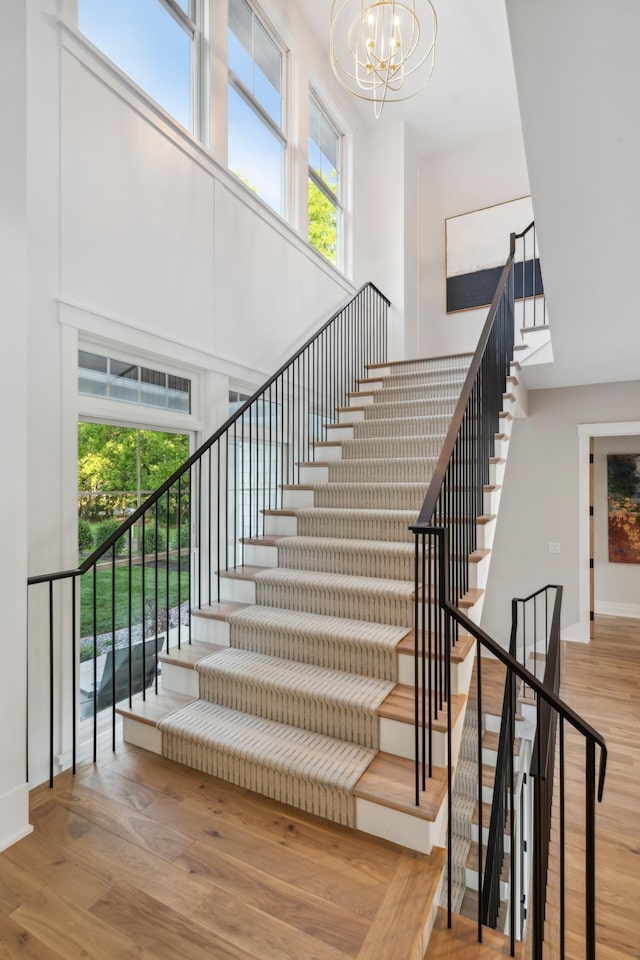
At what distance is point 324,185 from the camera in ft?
17.4

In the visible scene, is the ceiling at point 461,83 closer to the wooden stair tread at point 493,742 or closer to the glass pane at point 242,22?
the glass pane at point 242,22

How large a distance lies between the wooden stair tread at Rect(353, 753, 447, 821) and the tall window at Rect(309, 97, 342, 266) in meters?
4.66

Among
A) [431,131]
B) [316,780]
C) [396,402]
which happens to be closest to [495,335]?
[396,402]

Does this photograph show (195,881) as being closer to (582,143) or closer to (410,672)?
(410,672)

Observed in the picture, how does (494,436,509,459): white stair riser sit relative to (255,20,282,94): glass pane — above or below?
below

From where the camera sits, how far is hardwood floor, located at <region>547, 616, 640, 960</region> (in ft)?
7.09

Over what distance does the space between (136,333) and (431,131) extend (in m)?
5.43

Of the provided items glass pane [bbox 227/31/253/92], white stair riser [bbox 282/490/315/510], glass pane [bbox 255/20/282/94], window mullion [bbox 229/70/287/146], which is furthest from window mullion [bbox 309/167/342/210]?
white stair riser [bbox 282/490/315/510]

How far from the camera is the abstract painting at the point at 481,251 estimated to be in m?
5.97

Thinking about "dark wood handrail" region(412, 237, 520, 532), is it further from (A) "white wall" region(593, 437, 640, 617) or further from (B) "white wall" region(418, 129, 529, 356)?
(A) "white wall" region(593, 437, 640, 617)

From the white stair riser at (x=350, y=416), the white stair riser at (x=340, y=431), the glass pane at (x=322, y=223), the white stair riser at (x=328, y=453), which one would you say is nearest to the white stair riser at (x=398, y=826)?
the white stair riser at (x=328, y=453)

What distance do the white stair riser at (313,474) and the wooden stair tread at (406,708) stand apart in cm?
188

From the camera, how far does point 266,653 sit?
8.59 ft

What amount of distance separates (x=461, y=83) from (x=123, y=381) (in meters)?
5.35
